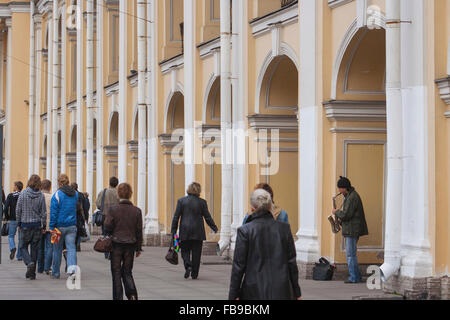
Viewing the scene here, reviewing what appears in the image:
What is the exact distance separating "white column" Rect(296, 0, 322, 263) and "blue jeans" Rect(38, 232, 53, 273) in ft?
14.0

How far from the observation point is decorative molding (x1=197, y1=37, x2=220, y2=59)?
23.0 m

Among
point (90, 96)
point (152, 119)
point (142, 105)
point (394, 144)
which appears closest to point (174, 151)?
point (152, 119)

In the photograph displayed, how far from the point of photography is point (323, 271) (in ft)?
54.4

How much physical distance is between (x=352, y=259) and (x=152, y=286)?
3.18 metres

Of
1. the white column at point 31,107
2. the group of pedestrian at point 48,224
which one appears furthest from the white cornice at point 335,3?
the white column at point 31,107

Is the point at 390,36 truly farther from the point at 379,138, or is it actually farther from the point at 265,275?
the point at 265,275

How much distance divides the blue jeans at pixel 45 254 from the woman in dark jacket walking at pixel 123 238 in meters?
4.99

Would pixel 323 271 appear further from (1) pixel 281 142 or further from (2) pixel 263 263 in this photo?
(2) pixel 263 263

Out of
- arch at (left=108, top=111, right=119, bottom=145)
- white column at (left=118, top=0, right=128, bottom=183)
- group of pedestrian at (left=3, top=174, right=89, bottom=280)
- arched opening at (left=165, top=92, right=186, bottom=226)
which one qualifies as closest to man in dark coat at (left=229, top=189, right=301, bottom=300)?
group of pedestrian at (left=3, top=174, right=89, bottom=280)

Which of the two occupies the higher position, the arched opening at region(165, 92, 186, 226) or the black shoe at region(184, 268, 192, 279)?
the arched opening at region(165, 92, 186, 226)

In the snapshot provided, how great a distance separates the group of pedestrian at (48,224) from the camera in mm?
16094

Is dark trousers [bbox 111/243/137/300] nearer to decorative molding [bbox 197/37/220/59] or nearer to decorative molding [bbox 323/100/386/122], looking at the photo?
decorative molding [bbox 323/100/386/122]
